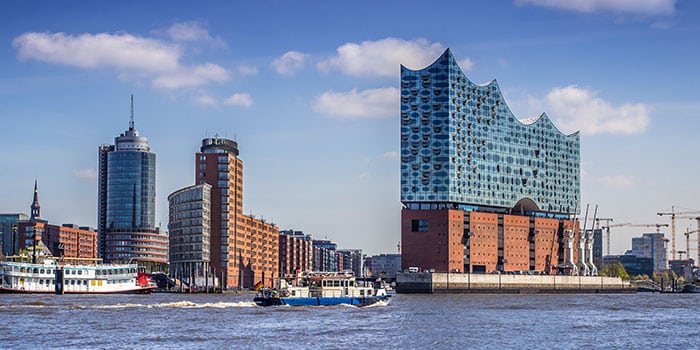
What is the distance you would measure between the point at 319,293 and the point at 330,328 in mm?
37881

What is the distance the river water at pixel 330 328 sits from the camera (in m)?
86.1

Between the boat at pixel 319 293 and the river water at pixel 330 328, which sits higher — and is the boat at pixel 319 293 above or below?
above

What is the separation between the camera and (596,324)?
115 metres

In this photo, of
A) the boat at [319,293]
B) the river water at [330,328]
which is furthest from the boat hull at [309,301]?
the river water at [330,328]

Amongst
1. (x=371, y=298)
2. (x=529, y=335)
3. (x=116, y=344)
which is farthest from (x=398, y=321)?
(x=116, y=344)

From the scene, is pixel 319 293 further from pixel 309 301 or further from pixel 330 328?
pixel 330 328

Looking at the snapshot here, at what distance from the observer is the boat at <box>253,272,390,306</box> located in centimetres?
13650

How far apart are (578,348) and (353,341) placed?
708 inches

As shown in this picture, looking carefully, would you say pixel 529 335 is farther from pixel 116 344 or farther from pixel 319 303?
pixel 319 303

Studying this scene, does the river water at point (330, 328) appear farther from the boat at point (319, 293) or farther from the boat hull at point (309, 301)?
the boat at point (319, 293)

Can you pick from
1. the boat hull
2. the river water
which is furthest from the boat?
the river water

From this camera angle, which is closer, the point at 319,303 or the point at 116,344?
the point at 116,344

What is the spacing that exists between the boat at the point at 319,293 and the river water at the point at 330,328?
2644 mm

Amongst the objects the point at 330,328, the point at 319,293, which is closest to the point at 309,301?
the point at 319,293
